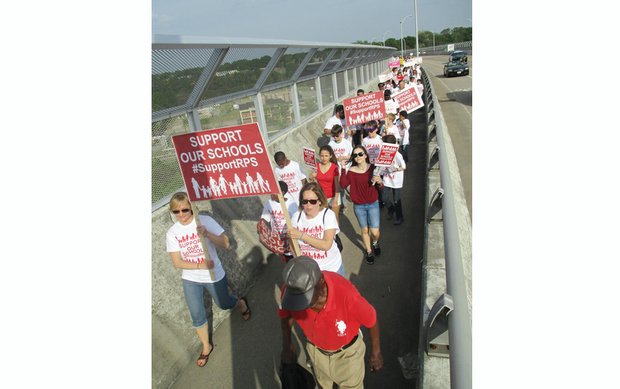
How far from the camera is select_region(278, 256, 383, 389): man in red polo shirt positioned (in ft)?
7.82

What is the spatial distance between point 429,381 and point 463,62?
131ft

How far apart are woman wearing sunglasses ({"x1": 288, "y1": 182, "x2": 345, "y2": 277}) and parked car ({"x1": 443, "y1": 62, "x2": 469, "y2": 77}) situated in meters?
38.0

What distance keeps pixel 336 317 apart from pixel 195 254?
1877 mm

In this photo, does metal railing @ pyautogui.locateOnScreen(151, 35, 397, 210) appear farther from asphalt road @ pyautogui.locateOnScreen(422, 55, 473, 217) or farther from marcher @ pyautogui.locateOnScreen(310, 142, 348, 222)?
asphalt road @ pyautogui.locateOnScreen(422, 55, 473, 217)

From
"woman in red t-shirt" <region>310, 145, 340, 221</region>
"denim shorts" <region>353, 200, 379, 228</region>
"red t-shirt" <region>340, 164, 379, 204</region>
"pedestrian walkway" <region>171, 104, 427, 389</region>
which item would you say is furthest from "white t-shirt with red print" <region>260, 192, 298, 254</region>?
"woman in red t-shirt" <region>310, 145, 340, 221</region>

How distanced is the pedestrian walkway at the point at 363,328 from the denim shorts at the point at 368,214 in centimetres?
62

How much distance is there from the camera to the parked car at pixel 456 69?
36.7 meters

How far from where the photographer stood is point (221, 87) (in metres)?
6.12

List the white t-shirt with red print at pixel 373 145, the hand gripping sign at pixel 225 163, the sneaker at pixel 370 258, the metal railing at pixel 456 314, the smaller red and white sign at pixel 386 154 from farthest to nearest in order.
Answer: the white t-shirt with red print at pixel 373 145
the smaller red and white sign at pixel 386 154
the sneaker at pixel 370 258
the hand gripping sign at pixel 225 163
the metal railing at pixel 456 314

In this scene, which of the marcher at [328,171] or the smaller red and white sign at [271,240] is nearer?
the smaller red and white sign at [271,240]

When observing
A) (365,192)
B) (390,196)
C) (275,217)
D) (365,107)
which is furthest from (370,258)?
(365,107)

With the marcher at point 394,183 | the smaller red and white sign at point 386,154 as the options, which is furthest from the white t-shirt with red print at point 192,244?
the marcher at point 394,183

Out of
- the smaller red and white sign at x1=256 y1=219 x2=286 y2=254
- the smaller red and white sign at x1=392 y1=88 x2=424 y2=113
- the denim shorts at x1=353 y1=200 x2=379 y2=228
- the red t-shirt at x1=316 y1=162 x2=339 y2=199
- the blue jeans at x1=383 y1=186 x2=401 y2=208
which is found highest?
the smaller red and white sign at x1=392 y1=88 x2=424 y2=113

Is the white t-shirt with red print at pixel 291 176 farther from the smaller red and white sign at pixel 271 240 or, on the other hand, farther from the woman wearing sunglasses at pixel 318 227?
the woman wearing sunglasses at pixel 318 227
